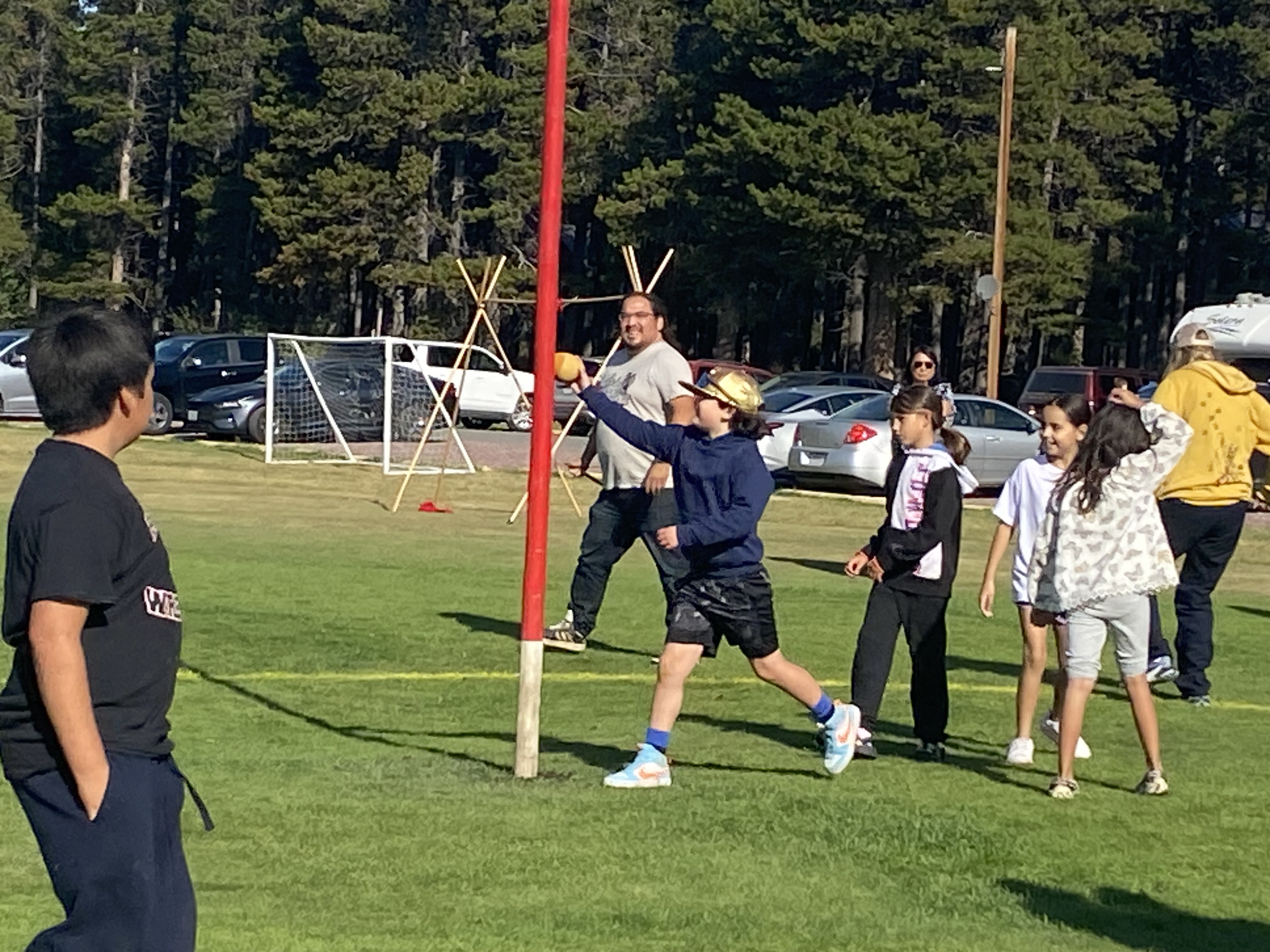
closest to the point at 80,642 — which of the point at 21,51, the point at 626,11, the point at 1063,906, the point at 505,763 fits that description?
the point at 1063,906

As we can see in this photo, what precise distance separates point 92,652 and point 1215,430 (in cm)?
790

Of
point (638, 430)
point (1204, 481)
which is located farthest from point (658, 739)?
point (1204, 481)

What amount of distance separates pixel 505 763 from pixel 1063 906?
2.84 meters

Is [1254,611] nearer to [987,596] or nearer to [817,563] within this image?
[817,563]

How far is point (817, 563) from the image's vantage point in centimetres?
1772

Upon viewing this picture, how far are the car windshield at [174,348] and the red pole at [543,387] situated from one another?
2785cm

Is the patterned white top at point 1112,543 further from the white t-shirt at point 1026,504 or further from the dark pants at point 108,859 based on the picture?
the dark pants at point 108,859

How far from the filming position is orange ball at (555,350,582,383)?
25.6 ft

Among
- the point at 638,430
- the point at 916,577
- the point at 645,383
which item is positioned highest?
the point at 645,383

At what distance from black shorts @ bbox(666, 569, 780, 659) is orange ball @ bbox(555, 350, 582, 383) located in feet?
3.04

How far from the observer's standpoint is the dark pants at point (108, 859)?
3.79m

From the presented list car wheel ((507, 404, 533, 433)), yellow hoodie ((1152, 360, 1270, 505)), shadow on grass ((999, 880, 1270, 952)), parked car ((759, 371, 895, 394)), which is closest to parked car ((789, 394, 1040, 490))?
parked car ((759, 371, 895, 394))

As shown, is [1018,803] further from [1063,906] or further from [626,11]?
[626,11]

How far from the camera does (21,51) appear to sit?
84.6 metres
